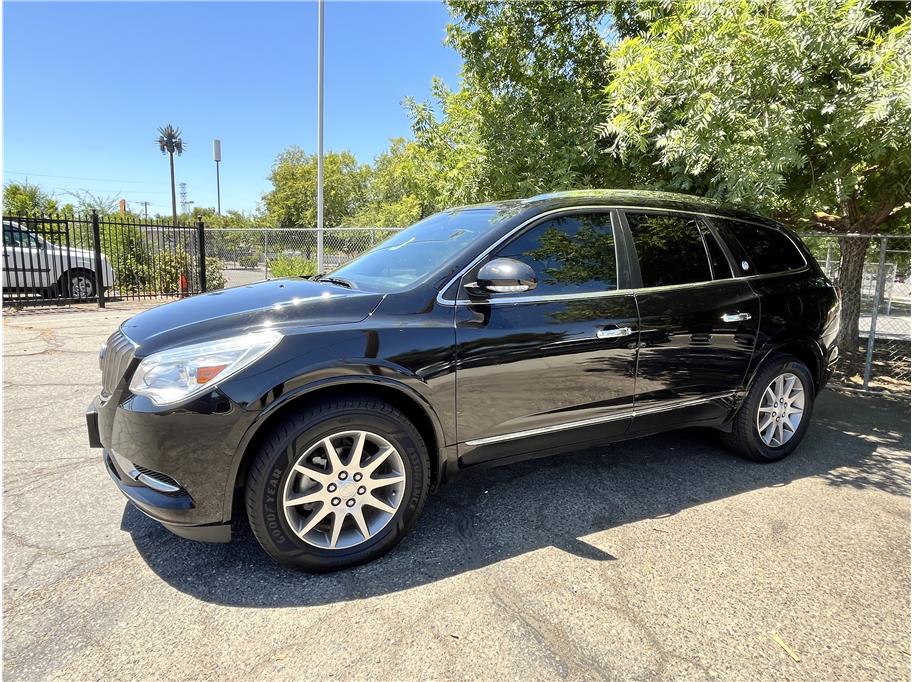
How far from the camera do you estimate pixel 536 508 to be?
3223mm

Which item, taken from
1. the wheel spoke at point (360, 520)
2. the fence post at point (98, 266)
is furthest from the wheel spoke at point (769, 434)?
the fence post at point (98, 266)

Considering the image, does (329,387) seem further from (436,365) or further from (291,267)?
(291,267)

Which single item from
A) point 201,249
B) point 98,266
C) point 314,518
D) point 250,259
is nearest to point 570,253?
point 314,518

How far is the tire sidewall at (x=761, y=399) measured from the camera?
382 centimetres

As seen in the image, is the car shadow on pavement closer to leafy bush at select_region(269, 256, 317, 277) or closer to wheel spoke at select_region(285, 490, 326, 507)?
wheel spoke at select_region(285, 490, 326, 507)

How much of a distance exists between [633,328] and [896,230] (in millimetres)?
8410

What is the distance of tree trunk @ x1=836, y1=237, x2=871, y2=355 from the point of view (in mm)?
7734

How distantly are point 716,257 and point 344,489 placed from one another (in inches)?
112

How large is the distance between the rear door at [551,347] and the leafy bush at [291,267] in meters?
11.6

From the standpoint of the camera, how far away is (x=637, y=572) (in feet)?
8.65

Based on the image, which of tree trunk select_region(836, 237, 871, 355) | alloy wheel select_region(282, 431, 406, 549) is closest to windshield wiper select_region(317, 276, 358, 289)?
alloy wheel select_region(282, 431, 406, 549)

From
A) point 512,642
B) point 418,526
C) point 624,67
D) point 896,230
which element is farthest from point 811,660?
point 896,230

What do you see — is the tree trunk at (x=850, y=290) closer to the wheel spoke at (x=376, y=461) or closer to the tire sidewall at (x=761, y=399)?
the tire sidewall at (x=761, y=399)

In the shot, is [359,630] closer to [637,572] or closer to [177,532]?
[177,532]
